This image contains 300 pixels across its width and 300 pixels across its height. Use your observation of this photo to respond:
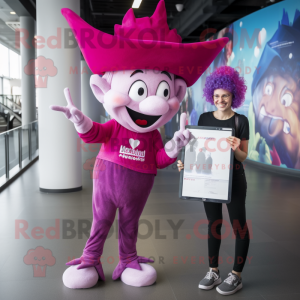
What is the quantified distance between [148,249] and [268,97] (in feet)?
18.7

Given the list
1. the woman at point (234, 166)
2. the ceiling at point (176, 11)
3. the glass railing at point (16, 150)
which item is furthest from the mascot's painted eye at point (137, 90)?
the ceiling at point (176, 11)

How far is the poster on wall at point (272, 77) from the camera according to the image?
705 cm

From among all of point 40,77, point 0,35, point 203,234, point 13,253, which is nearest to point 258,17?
point 40,77

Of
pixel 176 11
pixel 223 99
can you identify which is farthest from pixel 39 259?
pixel 176 11

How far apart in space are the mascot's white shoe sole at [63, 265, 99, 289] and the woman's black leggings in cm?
90

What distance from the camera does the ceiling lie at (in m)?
8.34

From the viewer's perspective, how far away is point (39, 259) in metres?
3.08

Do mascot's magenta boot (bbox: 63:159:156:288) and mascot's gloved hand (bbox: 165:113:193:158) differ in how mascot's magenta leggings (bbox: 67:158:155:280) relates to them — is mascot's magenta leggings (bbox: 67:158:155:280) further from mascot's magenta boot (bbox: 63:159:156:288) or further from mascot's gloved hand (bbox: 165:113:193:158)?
mascot's gloved hand (bbox: 165:113:193:158)

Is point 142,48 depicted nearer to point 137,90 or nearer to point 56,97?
point 137,90

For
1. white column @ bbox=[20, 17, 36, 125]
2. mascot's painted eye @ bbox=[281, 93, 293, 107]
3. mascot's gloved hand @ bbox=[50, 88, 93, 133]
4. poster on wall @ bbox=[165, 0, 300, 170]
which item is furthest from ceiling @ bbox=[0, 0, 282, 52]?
mascot's gloved hand @ bbox=[50, 88, 93, 133]

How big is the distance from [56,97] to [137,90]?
124 inches

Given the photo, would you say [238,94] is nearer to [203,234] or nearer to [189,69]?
[189,69]

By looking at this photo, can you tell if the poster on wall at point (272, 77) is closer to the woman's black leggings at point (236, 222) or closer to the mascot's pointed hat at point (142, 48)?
the woman's black leggings at point (236, 222)

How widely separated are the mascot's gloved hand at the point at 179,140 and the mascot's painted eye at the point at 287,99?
551 centimetres
